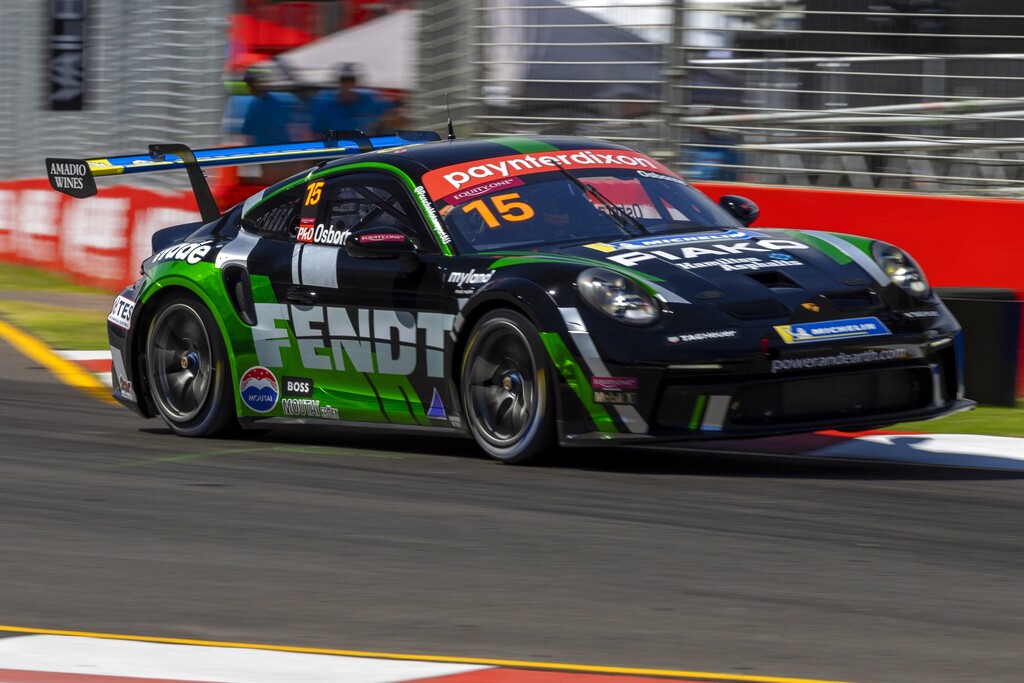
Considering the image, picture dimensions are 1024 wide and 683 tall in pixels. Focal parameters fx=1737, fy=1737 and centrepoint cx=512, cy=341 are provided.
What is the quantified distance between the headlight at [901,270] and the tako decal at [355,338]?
1772 millimetres

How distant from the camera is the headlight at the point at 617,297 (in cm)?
647

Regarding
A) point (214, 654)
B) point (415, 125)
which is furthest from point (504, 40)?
point (214, 654)

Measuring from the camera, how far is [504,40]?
510 inches

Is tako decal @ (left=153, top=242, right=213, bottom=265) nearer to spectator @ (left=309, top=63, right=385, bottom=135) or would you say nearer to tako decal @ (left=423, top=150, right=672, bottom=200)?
tako decal @ (left=423, top=150, right=672, bottom=200)

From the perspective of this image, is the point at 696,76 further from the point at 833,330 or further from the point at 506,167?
the point at 833,330

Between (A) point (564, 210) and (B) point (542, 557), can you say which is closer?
(B) point (542, 557)

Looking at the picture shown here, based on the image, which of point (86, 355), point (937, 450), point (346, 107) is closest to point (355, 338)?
point (937, 450)

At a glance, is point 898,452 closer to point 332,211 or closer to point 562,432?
point 562,432

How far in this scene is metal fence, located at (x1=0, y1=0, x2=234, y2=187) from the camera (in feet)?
54.8

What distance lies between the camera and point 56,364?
460 inches

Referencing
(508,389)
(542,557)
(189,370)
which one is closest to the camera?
(542,557)

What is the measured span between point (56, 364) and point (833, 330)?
22.0 ft

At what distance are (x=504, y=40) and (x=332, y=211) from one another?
17.6ft

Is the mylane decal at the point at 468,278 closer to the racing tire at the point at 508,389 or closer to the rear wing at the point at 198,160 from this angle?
the racing tire at the point at 508,389
